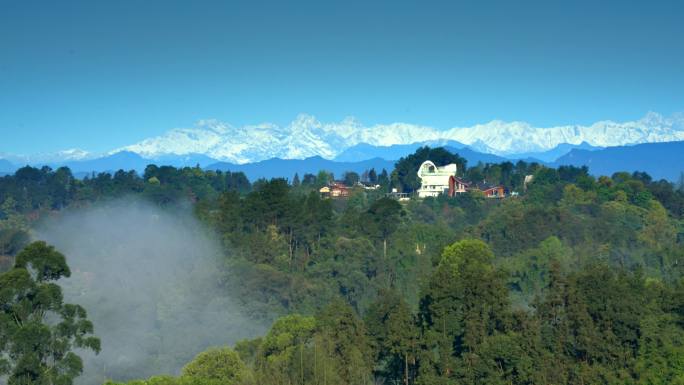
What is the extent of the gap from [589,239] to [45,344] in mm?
39622

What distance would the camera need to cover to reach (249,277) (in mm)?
42281

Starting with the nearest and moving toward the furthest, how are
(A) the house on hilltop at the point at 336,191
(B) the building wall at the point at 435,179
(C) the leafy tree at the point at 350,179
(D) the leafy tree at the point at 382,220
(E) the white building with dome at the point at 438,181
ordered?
1. (D) the leafy tree at the point at 382,220
2. (E) the white building with dome at the point at 438,181
3. (B) the building wall at the point at 435,179
4. (A) the house on hilltop at the point at 336,191
5. (C) the leafy tree at the point at 350,179

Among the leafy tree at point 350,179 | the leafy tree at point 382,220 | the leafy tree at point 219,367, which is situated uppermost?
the leafy tree at point 350,179

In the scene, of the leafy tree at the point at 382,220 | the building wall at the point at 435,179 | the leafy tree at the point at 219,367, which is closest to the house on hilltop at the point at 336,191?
the building wall at the point at 435,179

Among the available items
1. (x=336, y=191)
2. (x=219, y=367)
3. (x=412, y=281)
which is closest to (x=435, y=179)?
(x=336, y=191)

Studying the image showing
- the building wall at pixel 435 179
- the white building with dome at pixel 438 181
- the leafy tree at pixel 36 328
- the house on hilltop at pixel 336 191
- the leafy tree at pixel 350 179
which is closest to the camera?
the leafy tree at pixel 36 328

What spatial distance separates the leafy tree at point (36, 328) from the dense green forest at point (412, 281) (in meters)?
0.04

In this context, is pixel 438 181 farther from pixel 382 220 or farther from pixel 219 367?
pixel 219 367

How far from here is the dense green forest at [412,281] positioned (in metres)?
23.5

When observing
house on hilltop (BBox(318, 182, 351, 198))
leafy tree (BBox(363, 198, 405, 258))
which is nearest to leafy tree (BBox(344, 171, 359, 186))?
house on hilltop (BBox(318, 182, 351, 198))

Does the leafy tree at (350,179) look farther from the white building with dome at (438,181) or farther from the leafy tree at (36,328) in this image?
the leafy tree at (36,328)

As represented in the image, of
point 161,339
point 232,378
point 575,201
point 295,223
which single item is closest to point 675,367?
point 232,378

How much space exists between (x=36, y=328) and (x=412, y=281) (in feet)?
89.8

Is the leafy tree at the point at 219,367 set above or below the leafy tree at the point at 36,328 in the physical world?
below
